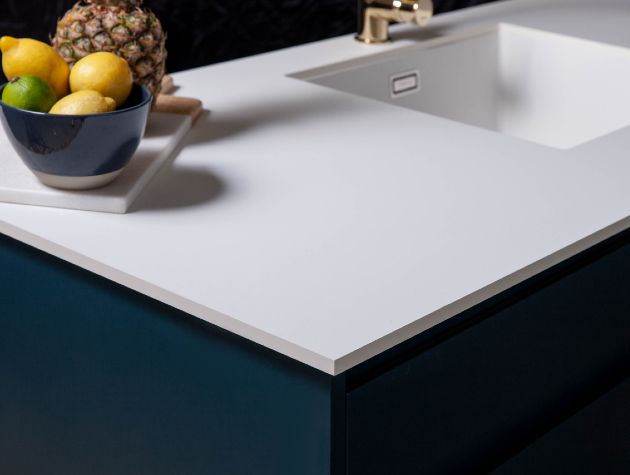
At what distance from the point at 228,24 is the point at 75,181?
A: 0.76m

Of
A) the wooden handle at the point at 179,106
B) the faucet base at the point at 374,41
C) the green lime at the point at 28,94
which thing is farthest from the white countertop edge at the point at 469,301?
the faucet base at the point at 374,41

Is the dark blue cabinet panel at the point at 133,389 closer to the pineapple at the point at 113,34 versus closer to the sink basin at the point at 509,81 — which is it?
the pineapple at the point at 113,34

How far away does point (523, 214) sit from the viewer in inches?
34.5

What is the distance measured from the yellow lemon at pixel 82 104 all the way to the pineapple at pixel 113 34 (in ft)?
0.52

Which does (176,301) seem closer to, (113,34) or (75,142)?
(75,142)

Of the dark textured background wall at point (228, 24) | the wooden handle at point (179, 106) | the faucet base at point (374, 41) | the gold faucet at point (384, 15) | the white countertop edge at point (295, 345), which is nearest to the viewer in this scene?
the white countertop edge at point (295, 345)

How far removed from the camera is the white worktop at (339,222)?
705mm

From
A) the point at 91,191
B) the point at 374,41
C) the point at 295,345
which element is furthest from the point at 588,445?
the point at 374,41

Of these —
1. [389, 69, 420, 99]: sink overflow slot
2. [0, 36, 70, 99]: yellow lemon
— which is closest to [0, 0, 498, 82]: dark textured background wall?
[389, 69, 420, 99]: sink overflow slot

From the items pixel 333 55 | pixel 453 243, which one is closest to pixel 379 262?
pixel 453 243

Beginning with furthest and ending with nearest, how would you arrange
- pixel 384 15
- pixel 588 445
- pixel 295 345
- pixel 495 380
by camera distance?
1. pixel 384 15
2. pixel 588 445
3. pixel 495 380
4. pixel 295 345

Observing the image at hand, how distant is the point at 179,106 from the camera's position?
118cm

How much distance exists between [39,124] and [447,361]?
0.51m

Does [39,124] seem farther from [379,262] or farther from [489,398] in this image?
[489,398]
